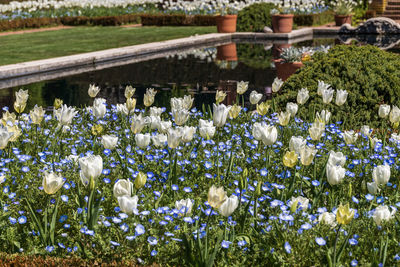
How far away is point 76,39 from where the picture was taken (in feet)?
68.7

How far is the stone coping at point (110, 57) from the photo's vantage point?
1306cm

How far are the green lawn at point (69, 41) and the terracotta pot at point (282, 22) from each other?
3.18 m

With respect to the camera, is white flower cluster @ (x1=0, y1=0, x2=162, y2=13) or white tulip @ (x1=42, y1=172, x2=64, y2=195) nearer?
white tulip @ (x1=42, y1=172, x2=64, y2=195)

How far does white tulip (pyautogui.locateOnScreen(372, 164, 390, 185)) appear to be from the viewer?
3.81 metres

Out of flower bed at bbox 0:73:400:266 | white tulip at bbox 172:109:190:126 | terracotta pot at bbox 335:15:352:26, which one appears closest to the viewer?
flower bed at bbox 0:73:400:266

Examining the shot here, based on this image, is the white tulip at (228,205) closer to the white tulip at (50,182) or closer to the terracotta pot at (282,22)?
the white tulip at (50,182)

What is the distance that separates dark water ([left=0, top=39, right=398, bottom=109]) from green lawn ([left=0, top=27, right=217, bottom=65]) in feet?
8.44

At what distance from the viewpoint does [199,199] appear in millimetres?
4332

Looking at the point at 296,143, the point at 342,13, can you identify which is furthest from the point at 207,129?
the point at 342,13

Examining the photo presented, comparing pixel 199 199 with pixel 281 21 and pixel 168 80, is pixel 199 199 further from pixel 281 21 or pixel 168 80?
pixel 281 21

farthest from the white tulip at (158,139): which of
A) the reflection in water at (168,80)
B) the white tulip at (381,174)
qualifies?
the reflection in water at (168,80)

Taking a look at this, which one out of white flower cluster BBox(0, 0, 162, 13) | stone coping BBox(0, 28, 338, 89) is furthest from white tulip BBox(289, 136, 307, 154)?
white flower cluster BBox(0, 0, 162, 13)

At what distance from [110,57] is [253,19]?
1042 cm

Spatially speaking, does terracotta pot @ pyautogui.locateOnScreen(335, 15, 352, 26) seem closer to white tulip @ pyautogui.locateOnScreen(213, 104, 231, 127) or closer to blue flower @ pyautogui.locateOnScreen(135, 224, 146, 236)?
white tulip @ pyautogui.locateOnScreen(213, 104, 231, 127)
